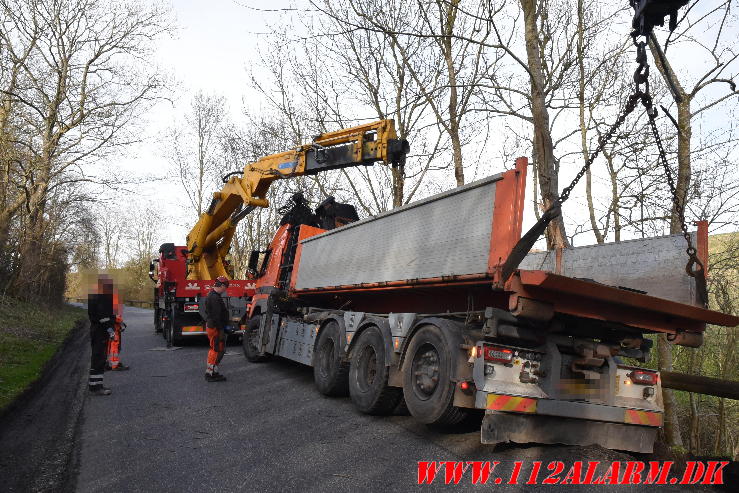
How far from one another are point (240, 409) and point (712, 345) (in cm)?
814

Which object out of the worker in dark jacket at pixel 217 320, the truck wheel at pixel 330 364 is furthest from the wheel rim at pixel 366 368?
the worker in dark jacket at pixel 217 320

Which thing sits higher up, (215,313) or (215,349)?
(215,313)

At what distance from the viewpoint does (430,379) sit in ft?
18.2

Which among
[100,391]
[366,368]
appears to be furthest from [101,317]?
[366,368]

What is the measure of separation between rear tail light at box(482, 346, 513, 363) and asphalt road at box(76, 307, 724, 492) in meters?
0.86

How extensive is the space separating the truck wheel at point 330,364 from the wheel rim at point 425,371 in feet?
6.34

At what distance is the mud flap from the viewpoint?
15.9 ft

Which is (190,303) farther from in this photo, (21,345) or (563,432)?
(563,432)

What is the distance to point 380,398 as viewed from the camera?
253 inches

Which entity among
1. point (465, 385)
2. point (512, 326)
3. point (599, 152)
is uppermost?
point (599, 152)

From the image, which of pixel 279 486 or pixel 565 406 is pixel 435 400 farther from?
pixel 279 486

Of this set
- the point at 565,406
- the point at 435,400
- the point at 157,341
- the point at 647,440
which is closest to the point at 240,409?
the point at 435,400

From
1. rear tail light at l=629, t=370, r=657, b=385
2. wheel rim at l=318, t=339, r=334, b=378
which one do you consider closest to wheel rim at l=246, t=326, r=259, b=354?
wheel rim at l=318, t=339, r=334, b=378

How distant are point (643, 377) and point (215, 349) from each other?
257 inches
